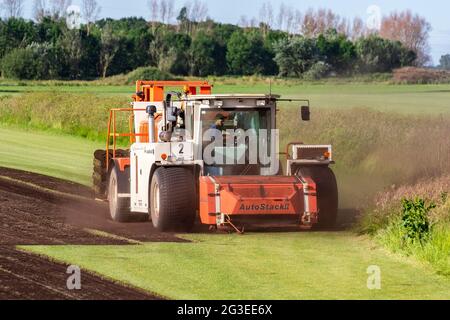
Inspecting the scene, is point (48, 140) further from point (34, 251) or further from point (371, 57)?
point (34, 251)

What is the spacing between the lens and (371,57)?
1473 inches

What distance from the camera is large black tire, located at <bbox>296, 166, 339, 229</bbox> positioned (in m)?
18.7

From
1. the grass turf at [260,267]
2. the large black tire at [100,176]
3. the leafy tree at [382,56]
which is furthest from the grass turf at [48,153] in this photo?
the grass turf at [260,267]

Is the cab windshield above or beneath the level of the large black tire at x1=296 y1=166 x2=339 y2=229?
above

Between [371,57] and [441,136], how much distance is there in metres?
11.9

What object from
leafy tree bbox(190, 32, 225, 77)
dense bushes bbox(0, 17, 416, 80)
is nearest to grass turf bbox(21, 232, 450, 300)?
dense bushes bbox(0, 17, 416, 80)

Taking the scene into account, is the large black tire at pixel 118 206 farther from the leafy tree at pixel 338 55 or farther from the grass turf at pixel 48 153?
the leafy tree at pixel 338 55

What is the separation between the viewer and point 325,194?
18688 mm

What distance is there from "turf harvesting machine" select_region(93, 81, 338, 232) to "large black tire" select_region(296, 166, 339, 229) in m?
0.02

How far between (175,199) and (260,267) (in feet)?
11.1

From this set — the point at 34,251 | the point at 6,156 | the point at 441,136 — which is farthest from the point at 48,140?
the point at 34,251

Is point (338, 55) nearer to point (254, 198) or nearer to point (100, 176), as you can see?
point (100, 176)

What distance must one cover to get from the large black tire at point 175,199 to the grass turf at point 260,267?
1.19 feet

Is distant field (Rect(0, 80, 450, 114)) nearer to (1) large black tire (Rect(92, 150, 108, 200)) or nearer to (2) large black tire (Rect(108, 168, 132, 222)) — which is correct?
(1) large black tire (Rect(92, 150, 108, 200))
